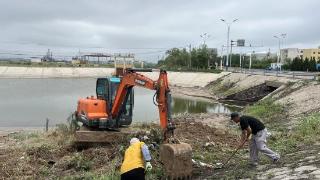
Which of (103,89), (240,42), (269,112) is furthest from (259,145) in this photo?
(240,42)

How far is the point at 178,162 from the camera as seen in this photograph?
38.5ft

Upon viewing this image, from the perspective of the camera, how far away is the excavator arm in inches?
529

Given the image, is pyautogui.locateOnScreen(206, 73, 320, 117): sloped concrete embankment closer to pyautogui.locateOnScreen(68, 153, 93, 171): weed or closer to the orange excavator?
the orange excavator

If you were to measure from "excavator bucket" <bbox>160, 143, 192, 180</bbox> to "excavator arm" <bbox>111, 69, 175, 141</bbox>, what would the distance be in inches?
38.0

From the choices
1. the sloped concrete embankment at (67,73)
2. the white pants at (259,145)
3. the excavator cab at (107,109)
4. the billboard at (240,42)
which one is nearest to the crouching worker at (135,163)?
the white pants at (259,145)

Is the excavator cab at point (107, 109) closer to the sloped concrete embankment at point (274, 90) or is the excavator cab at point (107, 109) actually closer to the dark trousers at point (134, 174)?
the dark trousers at point (134, 174)

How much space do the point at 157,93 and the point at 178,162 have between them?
287 centimetres

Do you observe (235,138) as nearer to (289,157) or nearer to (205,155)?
(205,155)

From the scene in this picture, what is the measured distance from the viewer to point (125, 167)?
10078 mm

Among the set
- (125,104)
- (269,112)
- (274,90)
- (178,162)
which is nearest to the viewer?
(178,162)

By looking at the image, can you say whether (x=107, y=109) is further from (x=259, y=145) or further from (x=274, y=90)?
(x=274, y=90)

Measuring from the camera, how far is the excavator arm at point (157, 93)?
1344 cm

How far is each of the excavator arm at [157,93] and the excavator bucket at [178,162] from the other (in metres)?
0.96

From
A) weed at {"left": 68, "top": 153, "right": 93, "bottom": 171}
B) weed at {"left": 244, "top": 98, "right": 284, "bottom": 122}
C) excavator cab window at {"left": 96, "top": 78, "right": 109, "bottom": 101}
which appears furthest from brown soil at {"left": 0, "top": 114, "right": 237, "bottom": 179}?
weed at {"left": 244, "top": 98, "right": 284, "bottom": 122}
